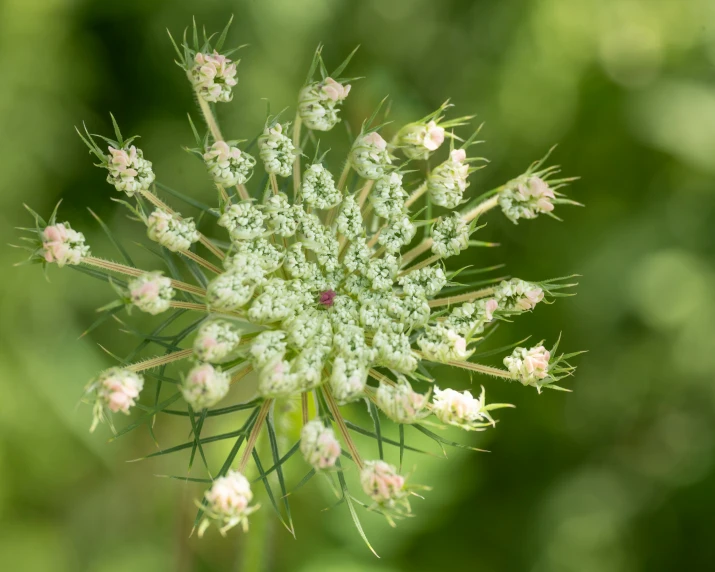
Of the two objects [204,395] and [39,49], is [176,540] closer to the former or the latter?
[204,395]

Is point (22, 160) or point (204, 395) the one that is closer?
point (204, 395)

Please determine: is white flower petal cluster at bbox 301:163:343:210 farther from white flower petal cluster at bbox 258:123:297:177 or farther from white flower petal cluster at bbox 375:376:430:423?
white flower petal cluster at bbox 375:376:430:423

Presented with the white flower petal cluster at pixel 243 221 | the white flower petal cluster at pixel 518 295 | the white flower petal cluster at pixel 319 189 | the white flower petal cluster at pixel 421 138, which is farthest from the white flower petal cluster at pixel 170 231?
the white flower petal cluster at pixel 518 295

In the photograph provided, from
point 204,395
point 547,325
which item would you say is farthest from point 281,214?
point 547,325

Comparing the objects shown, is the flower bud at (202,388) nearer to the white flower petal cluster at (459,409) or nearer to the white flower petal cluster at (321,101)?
the white flower petal cluster at (459,409)

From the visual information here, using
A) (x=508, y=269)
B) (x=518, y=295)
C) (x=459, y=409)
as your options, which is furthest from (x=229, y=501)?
(x=508, y=269)

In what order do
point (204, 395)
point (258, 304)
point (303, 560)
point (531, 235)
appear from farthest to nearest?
point (531, 235) < point (303, 560) < point (258, 304) < point (204, 395)

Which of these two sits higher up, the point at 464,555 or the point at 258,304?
the point at 258,304

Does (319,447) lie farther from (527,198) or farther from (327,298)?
(527,198)
